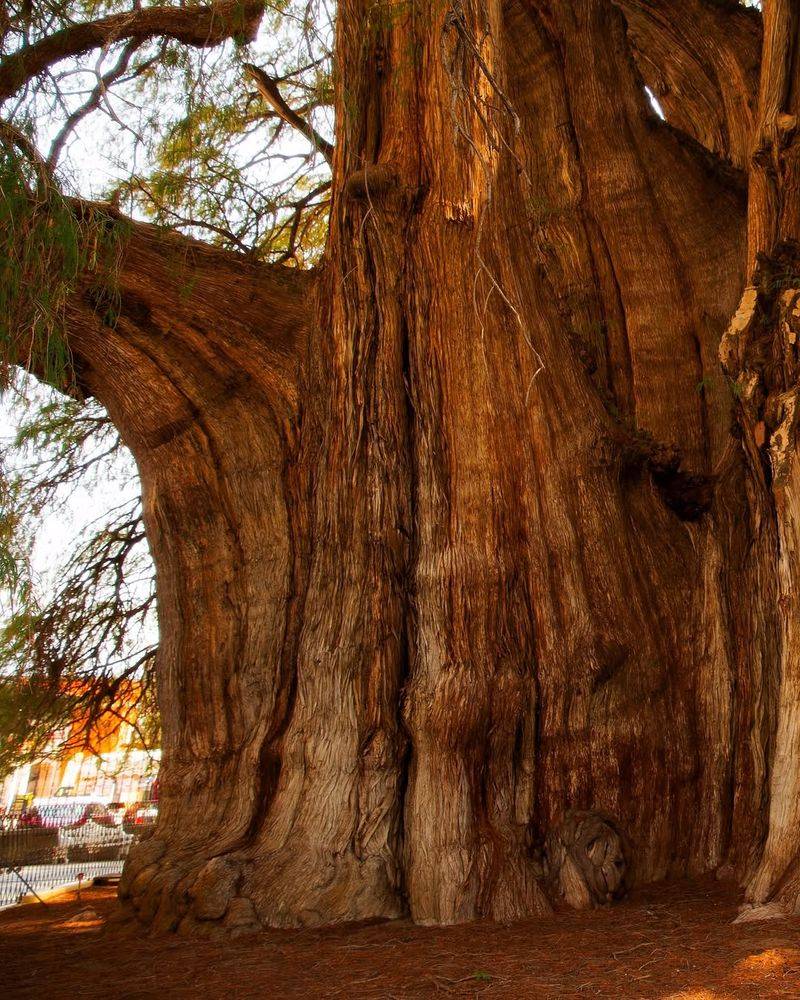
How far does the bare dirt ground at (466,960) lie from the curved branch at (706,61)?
5.15 meters

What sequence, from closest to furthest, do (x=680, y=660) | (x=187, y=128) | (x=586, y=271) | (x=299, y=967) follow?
1. (x=299, y=967)
2. (x=187, y=128)
3. (x=680, y=660)
4. (x=586, y=271)

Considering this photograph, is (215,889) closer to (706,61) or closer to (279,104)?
(279,104)

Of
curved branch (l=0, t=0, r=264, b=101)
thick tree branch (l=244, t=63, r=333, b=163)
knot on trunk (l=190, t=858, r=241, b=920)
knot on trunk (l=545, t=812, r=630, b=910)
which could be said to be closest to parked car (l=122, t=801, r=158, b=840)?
knot on trunk (l=190, t=858, r=241, b=920)

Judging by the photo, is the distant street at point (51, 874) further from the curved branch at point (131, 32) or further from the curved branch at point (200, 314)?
the curved branch at point (131, 32)

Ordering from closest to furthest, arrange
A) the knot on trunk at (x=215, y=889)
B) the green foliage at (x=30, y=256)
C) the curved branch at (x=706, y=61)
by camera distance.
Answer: the green foliage at (x=30, y=256)
the knot on trunk at (x=215, y=889)
the curved branch at (x=706, y=61)

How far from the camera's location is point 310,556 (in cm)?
516

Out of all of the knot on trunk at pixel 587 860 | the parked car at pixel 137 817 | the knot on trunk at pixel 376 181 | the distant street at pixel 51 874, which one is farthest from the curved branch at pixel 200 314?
the parked car at pixel 137 817

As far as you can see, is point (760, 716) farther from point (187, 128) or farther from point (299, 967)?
Result: point (187, 128)

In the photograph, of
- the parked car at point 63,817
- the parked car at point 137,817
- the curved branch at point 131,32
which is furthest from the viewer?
the parked car at point 137,817

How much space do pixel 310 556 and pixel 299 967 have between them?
2.19 metres

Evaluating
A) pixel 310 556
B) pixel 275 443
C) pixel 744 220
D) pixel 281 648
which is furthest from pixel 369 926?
pixel 744 220

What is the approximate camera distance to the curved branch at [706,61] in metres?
6.75

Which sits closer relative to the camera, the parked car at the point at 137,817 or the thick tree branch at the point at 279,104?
the thick tree branch at the point at 279,104

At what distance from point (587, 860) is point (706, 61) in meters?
5.85
